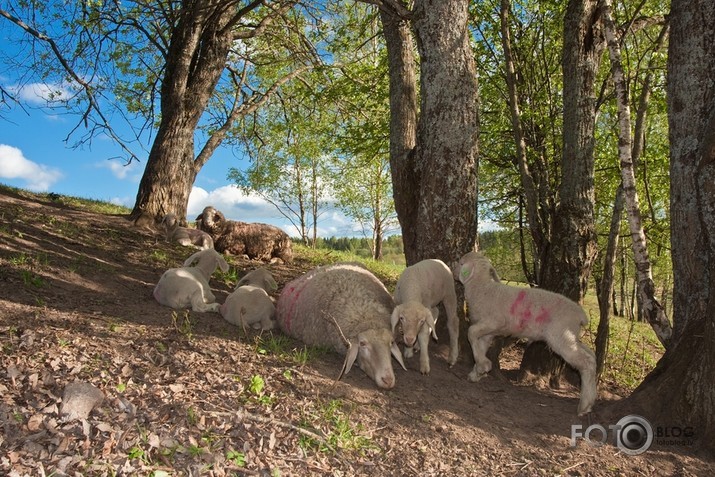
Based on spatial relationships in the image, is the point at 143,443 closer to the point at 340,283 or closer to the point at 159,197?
the point at 340,283

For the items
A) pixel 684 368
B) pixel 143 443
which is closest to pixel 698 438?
pixel 684 368

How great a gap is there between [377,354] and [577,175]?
450cm

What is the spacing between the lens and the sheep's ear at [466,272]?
21.7 ft

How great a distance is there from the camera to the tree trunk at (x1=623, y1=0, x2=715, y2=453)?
501 centimetres

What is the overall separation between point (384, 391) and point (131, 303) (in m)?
3.68

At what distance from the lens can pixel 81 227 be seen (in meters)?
11.3

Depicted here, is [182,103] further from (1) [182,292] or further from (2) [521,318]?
(2) [521,318]

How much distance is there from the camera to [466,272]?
6.65 meters

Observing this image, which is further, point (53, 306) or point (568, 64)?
point (568, 64)

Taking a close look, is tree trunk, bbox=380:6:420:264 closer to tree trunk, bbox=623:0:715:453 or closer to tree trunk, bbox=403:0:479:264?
tree trunk, bbox=403:0:479:264

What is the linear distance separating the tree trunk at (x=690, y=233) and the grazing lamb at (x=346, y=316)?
8.88ft

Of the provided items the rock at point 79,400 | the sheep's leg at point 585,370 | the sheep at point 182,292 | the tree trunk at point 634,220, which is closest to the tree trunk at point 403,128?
the sheep's leg at point 585,370

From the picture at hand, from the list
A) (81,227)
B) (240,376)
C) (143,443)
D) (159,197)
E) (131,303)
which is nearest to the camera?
(143,443)

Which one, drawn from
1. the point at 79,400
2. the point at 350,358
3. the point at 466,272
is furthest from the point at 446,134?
the point at 79,400
